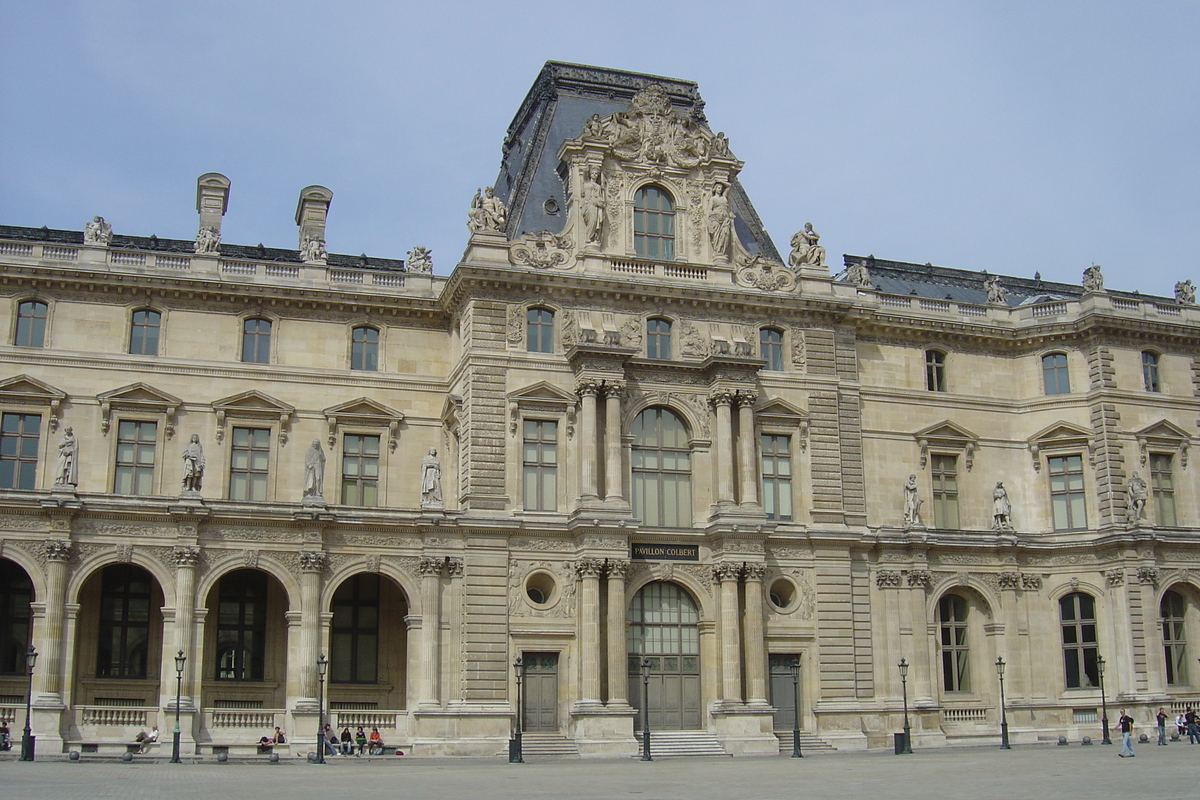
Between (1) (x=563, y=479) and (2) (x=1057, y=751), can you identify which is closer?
(2) (x=1057, y=751)

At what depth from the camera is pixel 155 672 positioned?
4497cm

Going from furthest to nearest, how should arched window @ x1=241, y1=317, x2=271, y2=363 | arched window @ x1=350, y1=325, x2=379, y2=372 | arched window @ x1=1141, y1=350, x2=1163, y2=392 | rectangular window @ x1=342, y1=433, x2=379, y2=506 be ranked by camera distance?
arched window @ x1=1141, y1=350, x2=1163, y2=392
arched window @ x1=350, y1=325, x2=379, y2=372
arched window @ x1=241, y1=317, x2=271, y2=363
rectangular window @ x1=342, y1=433, x2=379, y2=506

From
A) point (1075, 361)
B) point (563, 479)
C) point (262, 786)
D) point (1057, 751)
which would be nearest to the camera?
point (262, 786)

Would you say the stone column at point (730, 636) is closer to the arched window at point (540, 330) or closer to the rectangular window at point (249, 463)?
the arched window at point (540, 330)

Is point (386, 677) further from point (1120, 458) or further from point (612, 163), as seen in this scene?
point (1120, 458)

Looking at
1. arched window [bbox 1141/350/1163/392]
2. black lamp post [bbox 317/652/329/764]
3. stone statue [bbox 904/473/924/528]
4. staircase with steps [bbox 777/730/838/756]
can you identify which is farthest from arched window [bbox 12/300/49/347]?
arched window [bbox 1141/350/1163/392]

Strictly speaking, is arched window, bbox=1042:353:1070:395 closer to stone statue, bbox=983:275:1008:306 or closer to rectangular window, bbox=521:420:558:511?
stone statue, bbox=983:275:1008:306

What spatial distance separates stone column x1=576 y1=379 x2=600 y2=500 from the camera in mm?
45250

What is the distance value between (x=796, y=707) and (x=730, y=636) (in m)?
3.20

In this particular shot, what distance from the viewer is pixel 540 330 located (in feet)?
155

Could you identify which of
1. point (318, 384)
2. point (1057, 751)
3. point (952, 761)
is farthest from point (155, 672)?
point (1057, 751)

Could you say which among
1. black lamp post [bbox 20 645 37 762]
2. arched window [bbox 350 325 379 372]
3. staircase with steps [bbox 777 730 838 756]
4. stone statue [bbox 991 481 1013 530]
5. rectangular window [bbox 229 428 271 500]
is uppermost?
arched window [bbox 350 325 379 372]

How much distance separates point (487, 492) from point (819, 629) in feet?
42.0

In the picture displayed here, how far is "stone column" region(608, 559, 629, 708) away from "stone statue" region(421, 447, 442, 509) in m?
6.15
